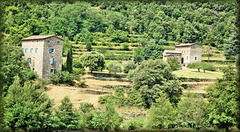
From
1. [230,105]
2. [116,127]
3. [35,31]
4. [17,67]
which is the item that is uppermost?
[35,31]

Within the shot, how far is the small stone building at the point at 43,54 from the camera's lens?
36.5m

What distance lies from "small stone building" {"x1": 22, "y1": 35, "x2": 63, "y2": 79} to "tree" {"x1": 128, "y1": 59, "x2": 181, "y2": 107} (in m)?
10.8

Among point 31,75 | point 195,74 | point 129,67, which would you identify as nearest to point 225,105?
point 195,74

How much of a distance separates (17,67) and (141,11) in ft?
219

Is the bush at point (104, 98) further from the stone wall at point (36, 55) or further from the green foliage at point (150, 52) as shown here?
the green foliage at point (150, 52)

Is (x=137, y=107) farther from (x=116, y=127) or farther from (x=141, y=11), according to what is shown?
(x=141, y=11)

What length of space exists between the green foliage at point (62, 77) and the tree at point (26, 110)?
37.1 ft

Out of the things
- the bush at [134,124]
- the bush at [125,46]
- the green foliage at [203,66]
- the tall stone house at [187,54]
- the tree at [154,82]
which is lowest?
the bush at [134,124]

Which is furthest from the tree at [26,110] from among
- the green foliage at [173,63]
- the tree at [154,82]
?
the green foliage at [173,63]

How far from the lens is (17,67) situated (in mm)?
32688

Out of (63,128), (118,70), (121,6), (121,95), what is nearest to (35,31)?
(118,70)

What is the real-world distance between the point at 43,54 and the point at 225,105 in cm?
2267

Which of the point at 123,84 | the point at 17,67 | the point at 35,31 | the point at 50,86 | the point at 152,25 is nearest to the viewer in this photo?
the point at 17,67

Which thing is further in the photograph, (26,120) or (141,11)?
(141,11)
